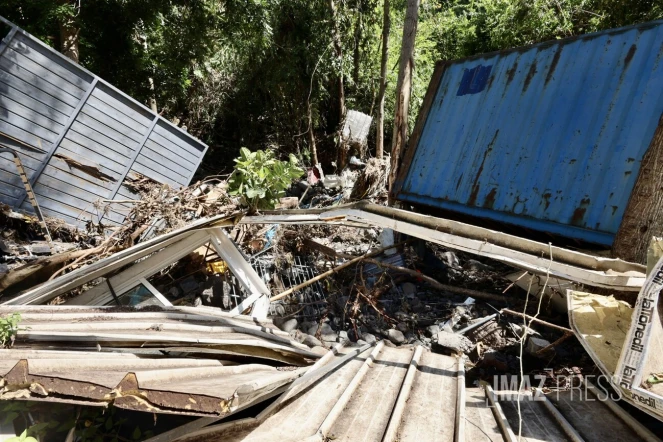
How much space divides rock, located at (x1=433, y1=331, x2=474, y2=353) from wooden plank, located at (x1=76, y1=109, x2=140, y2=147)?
18.3 feet

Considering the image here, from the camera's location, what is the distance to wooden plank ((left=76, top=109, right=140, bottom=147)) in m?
6.39

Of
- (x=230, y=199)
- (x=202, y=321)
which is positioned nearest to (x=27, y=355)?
(x=202, y=321)

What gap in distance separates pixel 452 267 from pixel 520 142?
6.14 ft

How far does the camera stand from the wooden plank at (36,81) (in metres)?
5.70

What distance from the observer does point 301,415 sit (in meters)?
2.01

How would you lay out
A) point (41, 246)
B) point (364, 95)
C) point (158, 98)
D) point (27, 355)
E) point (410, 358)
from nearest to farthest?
point (27, 355), point (410, 358), point (41, 246), point (158, 98), point (364, 95)

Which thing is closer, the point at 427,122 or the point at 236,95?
the point at 427,122

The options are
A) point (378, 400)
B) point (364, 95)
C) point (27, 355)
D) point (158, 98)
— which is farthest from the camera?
point (364, 95)

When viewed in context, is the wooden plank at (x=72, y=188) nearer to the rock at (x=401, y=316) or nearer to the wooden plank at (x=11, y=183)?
the wooden plank at (x=11, y=183)

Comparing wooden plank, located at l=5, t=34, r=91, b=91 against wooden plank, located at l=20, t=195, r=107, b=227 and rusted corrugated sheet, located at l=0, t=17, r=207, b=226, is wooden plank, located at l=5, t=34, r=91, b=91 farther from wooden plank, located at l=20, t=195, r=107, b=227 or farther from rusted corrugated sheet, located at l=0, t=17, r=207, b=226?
wooden plank, located at l=20, t=195, r=107, b=227

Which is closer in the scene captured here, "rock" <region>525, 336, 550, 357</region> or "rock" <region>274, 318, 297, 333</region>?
"rock" <region>525, 336, 550, 357</region>

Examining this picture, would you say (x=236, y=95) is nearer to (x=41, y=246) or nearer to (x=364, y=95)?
(x=364, y=95)

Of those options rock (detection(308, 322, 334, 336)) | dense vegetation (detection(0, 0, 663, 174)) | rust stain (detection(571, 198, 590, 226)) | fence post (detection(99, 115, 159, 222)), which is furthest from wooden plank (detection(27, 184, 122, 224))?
rust stain (detection(571, 198, 590, 226))

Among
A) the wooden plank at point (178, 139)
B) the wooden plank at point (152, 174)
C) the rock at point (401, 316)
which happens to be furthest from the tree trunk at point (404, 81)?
the wooden plank at point (152, 174)
